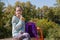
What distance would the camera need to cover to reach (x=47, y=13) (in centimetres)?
1898

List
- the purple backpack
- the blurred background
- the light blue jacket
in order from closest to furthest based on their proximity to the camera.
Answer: the light blue jacket
the purple backpack
the blurred background

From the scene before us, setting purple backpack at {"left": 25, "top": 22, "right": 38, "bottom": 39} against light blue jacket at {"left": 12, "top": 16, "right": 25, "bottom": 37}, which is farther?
purple backpack at {"left": 25, "top": 22, "right": 38, "bottom": 39}

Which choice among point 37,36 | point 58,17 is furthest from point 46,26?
point 37,36

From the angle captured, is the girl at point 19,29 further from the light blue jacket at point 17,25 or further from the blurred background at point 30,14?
the blurred background at point 30,14

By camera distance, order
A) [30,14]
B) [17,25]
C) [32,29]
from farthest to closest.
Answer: [30,14], [32,29], [17,25]

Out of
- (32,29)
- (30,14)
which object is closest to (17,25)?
(32,29)

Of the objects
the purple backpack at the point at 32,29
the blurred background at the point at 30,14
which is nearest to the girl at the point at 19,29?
the purple backpack at the point at 32,29

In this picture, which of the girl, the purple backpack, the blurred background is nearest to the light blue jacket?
the girl

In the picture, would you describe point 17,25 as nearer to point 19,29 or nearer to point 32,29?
point 19,29

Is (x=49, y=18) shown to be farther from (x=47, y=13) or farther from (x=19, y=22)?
(x=19, y=22)

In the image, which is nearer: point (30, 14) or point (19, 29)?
point (19, 29)

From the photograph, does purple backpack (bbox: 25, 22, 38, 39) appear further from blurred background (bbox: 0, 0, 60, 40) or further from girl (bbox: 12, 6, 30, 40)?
blurred background (bbox: 0, 0, 60, 40)

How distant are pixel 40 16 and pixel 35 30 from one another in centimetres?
1248

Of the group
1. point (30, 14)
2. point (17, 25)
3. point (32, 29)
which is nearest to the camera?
point (17, 25)
